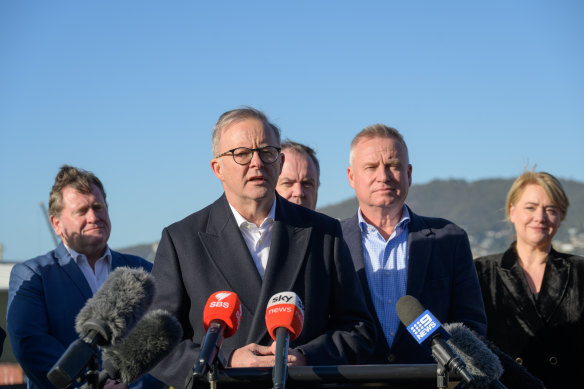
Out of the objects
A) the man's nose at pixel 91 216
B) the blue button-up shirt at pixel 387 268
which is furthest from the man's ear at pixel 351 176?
the man's nose at pixel 91 216

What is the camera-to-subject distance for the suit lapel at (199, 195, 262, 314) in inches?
147

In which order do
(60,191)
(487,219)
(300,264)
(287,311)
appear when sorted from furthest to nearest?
(487,219) < (60,191) < (300,264) < (287,311)

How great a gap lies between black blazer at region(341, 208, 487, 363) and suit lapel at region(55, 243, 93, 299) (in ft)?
6.32

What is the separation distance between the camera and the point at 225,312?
8.61 ft

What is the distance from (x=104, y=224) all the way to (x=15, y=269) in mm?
708

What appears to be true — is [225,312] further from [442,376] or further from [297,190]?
[297,190]

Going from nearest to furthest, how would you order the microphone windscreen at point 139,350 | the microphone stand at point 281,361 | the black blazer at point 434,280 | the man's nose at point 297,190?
the microphone stand at point 281,361, the microphone windscreen at point 139,350, the black blazer at point 434,280, the man's nose at point 297,190

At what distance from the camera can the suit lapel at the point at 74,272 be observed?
517 centimetres

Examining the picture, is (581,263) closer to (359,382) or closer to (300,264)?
(300,264)

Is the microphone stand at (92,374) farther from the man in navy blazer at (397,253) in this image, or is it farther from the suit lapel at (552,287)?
the suit lapel at (552,287)

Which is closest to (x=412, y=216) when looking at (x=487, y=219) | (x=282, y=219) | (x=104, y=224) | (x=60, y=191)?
(x=282, y=219)

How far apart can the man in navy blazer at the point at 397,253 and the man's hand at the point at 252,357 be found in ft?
4.21

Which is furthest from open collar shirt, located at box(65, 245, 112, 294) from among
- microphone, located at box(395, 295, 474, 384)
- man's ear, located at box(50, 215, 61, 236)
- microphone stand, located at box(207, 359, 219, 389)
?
microphone, located at box(395, 295, 474, 384)

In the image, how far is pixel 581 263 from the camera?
5.75m
